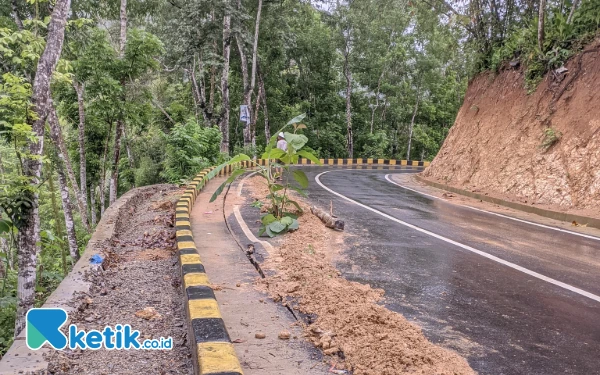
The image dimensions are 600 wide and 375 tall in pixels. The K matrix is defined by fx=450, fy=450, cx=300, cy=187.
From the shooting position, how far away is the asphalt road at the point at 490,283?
3809 millimetres

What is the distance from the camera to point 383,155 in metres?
36.7

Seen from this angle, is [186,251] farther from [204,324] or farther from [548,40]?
[548,40]

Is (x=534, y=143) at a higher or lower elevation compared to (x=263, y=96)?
lower

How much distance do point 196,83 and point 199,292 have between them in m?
24.0

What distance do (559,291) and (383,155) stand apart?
31.9 m

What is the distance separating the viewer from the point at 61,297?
16.6 ft

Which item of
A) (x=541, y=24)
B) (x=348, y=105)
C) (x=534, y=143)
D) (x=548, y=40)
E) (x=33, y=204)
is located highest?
(x=541, y=24)

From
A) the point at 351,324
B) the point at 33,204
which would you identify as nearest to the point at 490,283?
the point at 351,324

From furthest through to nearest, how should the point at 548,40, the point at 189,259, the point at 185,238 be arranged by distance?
the point at 548,40 → the point at 185,238 → the point at 189,259

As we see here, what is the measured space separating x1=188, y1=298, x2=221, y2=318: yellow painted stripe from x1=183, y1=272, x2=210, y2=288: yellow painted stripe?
1.86ft

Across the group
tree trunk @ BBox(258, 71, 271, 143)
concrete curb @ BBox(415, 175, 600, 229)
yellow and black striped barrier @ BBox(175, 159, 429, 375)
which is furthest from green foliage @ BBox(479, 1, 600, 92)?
tree trunk @ BBox(258, 71, 271, 143)

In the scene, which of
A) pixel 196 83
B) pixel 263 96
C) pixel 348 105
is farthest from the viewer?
pixel 348 105

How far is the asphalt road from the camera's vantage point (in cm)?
381

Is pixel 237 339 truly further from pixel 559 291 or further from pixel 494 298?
pixel 559 291
